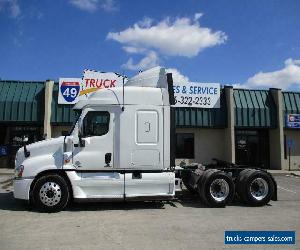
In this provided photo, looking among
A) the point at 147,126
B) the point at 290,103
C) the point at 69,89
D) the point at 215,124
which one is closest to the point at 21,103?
the point at 69,89

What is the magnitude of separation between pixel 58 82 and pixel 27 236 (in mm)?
18150

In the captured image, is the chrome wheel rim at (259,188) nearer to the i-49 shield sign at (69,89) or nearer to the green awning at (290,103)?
the i-49 shield sign at (69,89)

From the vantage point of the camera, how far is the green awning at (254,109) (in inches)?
1019

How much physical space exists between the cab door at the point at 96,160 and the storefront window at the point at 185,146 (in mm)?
16431

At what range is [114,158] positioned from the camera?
9.94m

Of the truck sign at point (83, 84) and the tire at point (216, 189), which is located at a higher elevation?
the truck sign at point (83, 84)

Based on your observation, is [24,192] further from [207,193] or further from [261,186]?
[261,186]

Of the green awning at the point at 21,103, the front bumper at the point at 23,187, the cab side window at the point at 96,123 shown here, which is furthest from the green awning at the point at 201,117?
the front bumper at the point at 23,187

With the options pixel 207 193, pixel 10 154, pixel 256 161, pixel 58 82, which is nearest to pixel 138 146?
pixel 207 193

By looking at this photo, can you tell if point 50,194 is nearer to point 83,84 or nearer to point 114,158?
point 114,158

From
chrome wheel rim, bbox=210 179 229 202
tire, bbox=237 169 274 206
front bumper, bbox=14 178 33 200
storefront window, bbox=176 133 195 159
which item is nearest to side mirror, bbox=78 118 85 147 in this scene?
front bumper, bbox=14 178 33 200

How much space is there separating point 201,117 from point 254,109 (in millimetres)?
3893

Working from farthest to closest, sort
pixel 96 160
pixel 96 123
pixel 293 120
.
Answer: pixel 293 120 → pixel 96 123 → pixel 96 160

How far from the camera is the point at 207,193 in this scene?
408 inches
